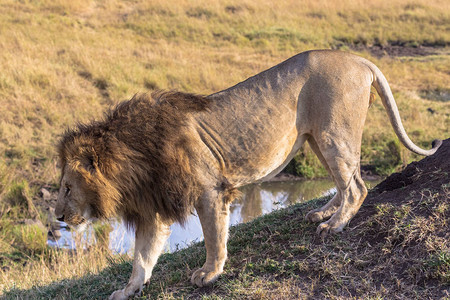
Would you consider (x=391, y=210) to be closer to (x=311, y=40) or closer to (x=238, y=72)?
(x=238, y=72)

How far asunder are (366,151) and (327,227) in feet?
22.3

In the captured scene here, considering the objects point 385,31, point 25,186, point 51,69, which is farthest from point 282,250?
point 385,31

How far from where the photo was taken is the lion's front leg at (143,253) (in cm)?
421

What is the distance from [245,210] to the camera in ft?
28.5

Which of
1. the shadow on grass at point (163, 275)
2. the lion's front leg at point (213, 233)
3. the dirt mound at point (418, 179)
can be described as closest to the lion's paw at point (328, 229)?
the shadow on grass at point (163, 275)

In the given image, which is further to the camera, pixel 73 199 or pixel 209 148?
pixel 209 148

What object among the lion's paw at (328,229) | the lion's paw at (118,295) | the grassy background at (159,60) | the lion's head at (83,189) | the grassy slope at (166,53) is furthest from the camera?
the grassy slope at (166,53)

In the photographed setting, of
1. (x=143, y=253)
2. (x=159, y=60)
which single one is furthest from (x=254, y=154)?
(x=159, y=60)

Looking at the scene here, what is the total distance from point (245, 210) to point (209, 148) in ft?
15.3

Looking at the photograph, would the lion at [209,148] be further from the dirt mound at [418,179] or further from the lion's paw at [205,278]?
the dirt mound at [418,179]

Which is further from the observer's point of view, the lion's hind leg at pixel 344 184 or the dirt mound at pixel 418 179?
the dirt mound at pixel 418 179

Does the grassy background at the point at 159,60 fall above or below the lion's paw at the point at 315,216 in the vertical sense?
below

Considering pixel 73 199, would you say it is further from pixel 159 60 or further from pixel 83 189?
pixel 159 60

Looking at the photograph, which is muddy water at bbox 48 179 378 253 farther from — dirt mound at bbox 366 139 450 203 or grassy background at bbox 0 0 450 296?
dirt mound at bbox 366 139 450 203
